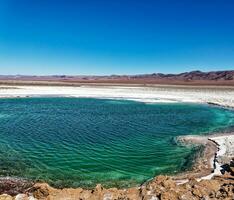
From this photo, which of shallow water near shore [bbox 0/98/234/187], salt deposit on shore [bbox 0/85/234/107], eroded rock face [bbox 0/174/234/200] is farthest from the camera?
salt deposit on shore [bbox 0/85/234/107]

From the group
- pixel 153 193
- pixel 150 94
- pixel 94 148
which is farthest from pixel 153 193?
pixel 150 94

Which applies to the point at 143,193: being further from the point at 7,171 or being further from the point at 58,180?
the point at 7,171

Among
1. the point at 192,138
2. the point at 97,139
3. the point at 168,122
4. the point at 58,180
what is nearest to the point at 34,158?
the point at 58,180

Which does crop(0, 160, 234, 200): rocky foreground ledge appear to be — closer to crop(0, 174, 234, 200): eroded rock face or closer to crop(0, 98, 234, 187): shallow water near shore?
crop(0, 174, 234, 200): eroded rock face

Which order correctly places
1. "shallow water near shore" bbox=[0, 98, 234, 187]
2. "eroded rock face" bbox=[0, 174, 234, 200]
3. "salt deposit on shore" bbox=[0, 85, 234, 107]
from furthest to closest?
"salt deposit on shore" bbox=[0, 85, 234, 107]
"shallow water near shore" bbox=[0, 98, 234, 187]
"eroded rock face" bbox=[0, 174, 234, 200]

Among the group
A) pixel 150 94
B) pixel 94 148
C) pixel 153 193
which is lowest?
pixel 94 148

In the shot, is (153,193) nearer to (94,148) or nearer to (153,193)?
(153,193)

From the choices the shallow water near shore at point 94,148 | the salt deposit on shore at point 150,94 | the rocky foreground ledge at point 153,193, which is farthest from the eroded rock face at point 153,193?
the salt deposit on shore at point 150,94

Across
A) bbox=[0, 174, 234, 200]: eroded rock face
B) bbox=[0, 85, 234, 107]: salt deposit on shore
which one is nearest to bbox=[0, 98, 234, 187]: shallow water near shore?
bbox=[0, 174, 234, 200]: eroded rock face
